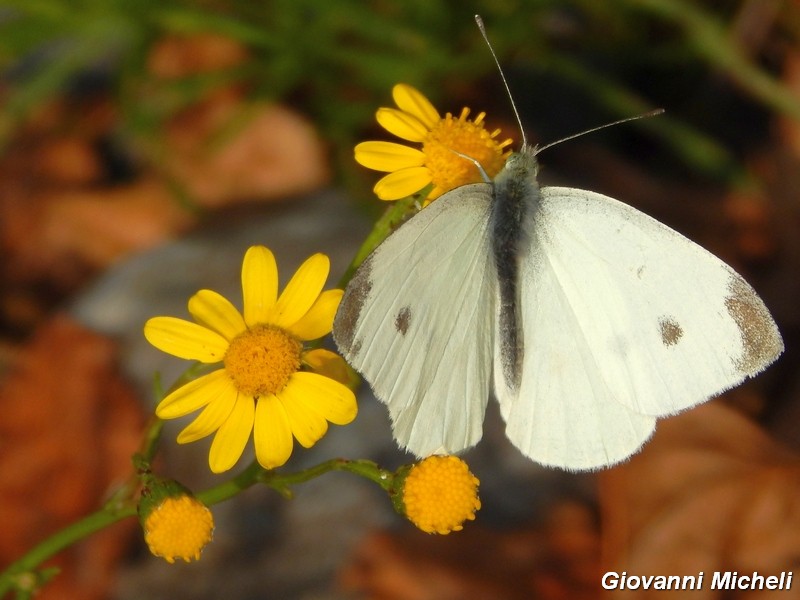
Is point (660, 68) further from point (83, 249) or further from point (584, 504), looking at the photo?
point (83, 249)

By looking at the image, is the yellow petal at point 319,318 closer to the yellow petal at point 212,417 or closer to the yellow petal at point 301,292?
the yellow petal at point 301,292

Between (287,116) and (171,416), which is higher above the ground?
(287,116)

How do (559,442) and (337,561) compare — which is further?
(337,561)

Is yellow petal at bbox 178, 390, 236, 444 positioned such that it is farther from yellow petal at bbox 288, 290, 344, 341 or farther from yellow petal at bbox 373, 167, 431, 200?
yellow petal at bbox 373, 167, 431, 200

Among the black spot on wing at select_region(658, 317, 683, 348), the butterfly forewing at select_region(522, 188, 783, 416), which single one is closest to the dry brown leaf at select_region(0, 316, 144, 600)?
the butterfly forewing at select_region(522, 188, 783, 416)

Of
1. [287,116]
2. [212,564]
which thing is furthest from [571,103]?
[212,564]

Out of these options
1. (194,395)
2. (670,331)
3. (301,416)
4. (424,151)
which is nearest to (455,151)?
(424,151)
